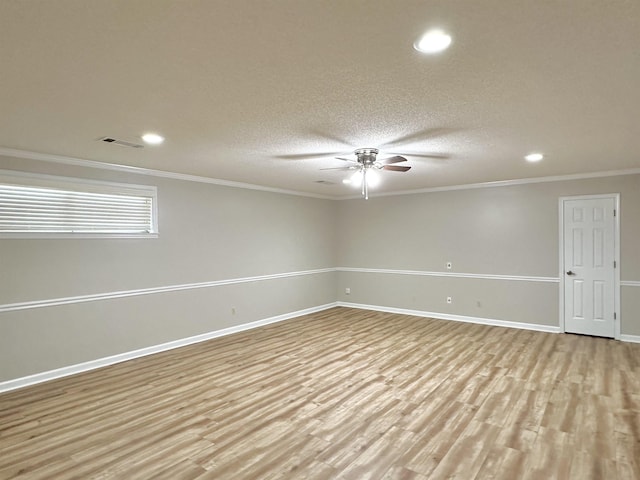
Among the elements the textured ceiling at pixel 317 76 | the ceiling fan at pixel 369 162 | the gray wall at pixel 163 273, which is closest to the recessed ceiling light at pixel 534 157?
the textured ceiling at pixel 317 76

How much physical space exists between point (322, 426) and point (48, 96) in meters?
3.05

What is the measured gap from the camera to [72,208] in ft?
13.7

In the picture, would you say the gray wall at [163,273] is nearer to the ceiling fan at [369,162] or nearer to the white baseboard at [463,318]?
the white baseboard at [463,318]

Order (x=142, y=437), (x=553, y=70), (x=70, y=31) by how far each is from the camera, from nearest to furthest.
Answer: (x=70, y=31)
(x=553, y=70)
(x=142, y=437)

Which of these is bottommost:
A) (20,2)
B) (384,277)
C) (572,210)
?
(384,277)

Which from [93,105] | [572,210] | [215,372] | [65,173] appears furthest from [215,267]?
[572,210]

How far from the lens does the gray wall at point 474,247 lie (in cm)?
533

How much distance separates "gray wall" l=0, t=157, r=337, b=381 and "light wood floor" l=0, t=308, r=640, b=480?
1.40 feet

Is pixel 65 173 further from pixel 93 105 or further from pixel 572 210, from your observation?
pixel 572 210

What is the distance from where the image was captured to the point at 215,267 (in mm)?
5656

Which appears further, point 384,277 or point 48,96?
point 384,277

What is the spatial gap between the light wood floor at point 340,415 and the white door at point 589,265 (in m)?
0.50

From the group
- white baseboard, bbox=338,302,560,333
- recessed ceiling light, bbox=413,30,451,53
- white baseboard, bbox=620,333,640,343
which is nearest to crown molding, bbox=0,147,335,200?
white baseboard, bbox=338,302,560,333

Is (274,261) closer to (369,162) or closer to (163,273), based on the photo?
(163,273)
